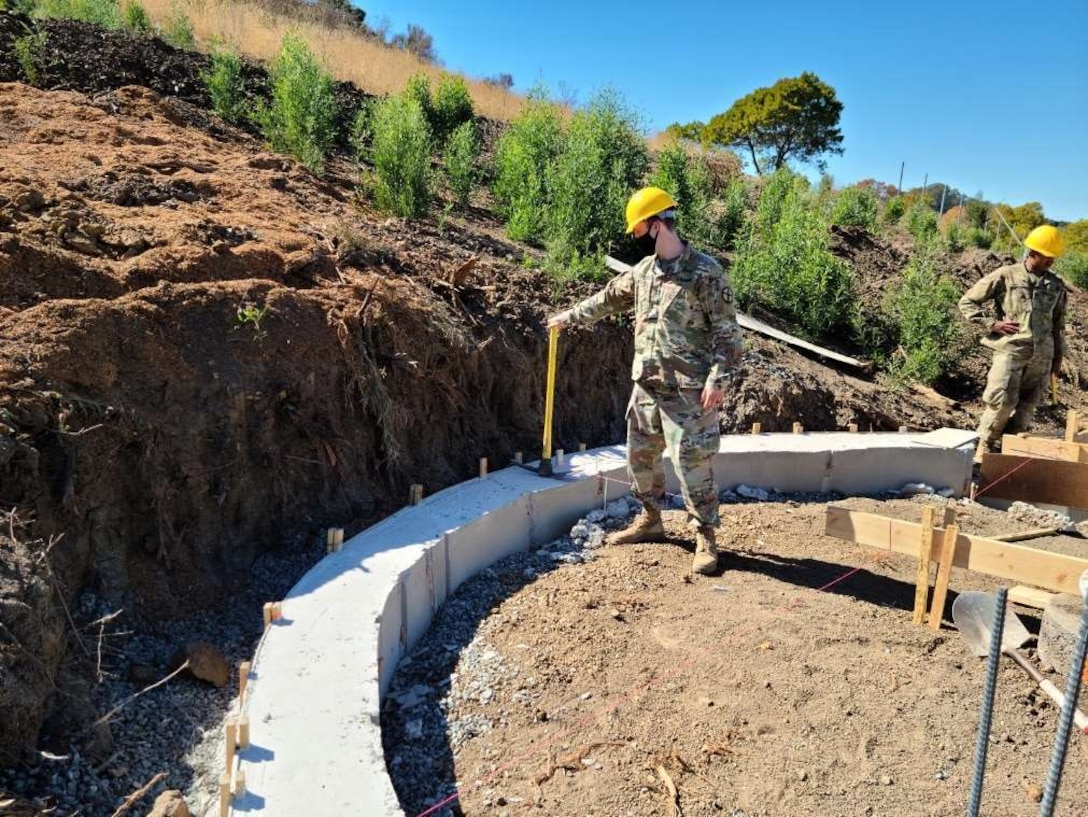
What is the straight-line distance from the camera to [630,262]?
30.8 ft

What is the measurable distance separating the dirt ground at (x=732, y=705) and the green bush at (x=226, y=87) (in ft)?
20.5

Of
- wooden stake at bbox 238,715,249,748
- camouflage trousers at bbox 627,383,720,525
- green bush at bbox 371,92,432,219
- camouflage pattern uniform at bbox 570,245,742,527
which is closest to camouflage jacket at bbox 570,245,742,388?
camouflage pattern uniform at bbox 570,245,742,527

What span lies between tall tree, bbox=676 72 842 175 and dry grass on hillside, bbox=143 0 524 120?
44.8 feet

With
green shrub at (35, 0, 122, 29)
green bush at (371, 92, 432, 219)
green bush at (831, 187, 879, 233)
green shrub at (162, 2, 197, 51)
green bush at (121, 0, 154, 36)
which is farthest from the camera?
green bush at (831, 187, 879, 233)

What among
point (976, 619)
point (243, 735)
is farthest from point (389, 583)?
point (976, 619)

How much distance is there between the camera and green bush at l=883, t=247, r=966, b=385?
32.1ft

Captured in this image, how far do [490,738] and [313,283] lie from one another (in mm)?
3118

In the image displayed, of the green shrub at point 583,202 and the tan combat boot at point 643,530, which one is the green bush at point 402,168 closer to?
the green shrub at point 583,202

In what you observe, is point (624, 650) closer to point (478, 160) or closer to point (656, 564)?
point (656, 564)

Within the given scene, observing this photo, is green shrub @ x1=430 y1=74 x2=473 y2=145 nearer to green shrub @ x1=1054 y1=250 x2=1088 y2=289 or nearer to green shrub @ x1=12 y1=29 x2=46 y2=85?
green shrub @ x1=12 y1=29 x2=46 y2=85

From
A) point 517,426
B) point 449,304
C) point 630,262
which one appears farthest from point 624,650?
point 630,262

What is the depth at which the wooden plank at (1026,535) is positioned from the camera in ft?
18.4

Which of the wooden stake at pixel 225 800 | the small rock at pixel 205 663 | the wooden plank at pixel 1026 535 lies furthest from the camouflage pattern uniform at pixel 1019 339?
the wooden stake at pixel 225 800

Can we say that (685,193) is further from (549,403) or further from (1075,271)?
(1075,271)
